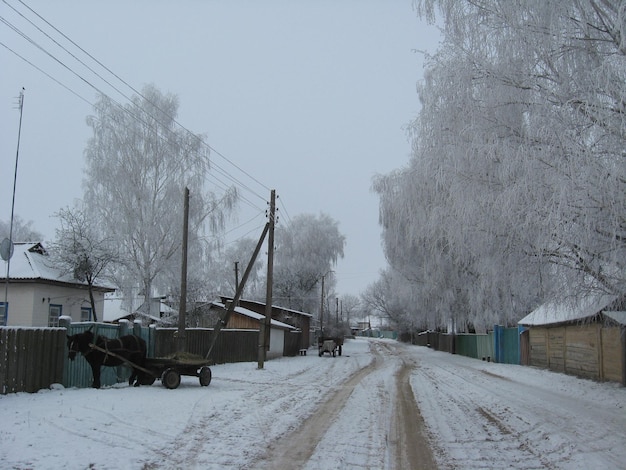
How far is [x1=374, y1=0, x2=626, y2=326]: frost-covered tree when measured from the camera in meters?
7.64

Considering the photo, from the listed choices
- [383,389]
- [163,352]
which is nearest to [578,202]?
[383,389]

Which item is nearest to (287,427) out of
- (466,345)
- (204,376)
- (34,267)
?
(204,376)

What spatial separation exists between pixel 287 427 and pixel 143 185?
2354 centimetres

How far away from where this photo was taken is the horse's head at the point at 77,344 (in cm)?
1206

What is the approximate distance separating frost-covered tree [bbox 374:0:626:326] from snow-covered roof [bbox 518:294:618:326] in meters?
0.36

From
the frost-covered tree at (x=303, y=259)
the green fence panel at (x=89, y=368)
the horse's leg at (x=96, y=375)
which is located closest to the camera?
the green fence panel at (x=89, y=368)

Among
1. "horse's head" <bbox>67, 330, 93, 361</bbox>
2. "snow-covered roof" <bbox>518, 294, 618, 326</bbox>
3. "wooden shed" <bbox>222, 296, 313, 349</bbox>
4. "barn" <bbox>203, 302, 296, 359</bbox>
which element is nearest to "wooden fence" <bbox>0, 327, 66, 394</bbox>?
"horse's head" <bbox>67, 330, 93, 361</bbox>

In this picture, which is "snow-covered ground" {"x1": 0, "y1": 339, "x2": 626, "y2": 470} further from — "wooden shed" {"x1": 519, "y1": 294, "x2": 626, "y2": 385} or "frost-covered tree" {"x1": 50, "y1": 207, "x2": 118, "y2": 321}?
"frost-covered tree" {"x1": 50, "y1": 207, "x2": 118, "y2": 321}

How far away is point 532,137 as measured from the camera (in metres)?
8.62

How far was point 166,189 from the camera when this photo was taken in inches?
1199

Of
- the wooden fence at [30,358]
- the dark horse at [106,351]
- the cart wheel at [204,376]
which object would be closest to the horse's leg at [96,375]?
the dark horse at [106,351]

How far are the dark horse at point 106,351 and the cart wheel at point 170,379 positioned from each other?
0.59m

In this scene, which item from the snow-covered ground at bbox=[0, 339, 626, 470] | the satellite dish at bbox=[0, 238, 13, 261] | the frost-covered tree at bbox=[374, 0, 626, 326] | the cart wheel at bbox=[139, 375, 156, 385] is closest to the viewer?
the snow-covered ground at bbox=[0, 339, 626, 470]

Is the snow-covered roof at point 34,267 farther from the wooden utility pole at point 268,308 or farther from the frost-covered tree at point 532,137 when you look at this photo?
the frost-covered tree at point 532,137
